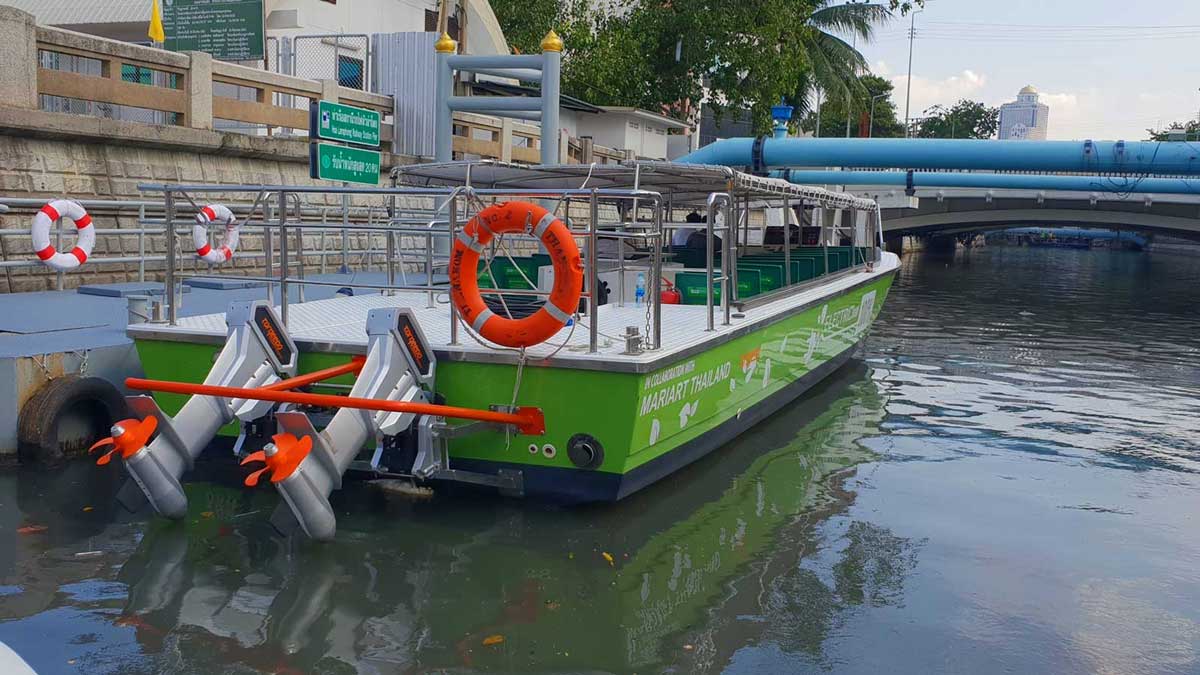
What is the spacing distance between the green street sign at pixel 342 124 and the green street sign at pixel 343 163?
11 centimetres

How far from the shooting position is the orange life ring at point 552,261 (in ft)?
19.4

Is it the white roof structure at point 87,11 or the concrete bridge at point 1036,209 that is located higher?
the white roof structure at point 87,11

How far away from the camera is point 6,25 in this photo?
10.4 m

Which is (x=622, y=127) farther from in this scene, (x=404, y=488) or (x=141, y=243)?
(x=404, y=488)

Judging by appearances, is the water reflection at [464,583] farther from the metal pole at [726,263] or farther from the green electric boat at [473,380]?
the metal pole at [726,263]

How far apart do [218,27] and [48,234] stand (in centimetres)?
942

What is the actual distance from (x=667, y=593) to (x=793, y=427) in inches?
170

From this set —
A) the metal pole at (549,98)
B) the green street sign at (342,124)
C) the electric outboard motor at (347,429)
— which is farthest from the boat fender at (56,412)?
the metal pole at (549,98)

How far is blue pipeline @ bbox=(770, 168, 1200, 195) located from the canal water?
19518 mm

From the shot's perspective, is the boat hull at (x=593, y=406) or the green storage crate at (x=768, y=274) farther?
the green storage crate at (x=768, y=274)

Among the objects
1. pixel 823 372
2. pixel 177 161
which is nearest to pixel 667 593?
pixel 823 372

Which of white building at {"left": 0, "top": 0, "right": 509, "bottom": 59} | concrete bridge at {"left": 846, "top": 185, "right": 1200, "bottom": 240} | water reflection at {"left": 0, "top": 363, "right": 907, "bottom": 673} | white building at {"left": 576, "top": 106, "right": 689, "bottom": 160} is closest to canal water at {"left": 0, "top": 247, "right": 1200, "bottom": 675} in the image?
water reflection at {"left": 0, "top": 363, "right": 907, "bottom": 673}

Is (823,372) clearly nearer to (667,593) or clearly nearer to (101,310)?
(667,593)

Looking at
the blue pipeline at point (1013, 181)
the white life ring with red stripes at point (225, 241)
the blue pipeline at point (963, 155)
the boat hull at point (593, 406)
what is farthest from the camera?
the blue pipeline at point (1013, 181)
